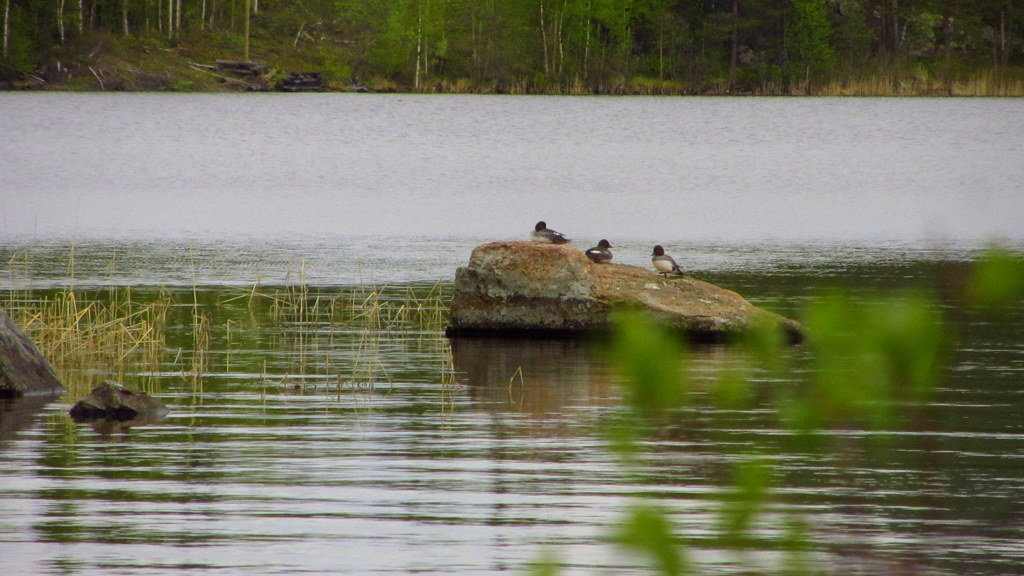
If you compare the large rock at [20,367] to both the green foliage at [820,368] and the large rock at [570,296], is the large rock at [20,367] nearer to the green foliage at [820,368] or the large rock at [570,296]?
the large rock at [570,296]

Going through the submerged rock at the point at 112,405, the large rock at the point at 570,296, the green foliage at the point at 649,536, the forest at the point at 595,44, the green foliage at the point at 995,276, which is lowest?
the submerged rock at the point at 112,405

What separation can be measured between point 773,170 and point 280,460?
131 ft

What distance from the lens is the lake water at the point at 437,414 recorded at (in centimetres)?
662

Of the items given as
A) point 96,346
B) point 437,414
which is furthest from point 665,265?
point 96,346

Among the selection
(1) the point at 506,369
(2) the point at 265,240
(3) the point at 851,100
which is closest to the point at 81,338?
(1) the point at 506,369

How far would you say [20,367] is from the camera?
1084 centimetres

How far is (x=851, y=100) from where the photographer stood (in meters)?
87.6

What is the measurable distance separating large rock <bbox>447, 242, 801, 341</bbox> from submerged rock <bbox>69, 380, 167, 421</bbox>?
15.8 ft

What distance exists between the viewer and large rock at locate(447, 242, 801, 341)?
13.9 meters

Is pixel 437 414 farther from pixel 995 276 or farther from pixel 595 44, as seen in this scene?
pixel 595 44

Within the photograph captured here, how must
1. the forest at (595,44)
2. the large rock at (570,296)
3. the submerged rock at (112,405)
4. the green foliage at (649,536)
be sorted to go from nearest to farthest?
the green foliage at (649,536) < the submerged rock at (112,405) < the large rock at (570,296) < the forest at (595,44)

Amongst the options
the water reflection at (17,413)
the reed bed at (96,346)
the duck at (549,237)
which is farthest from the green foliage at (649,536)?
the duck at (549,237)

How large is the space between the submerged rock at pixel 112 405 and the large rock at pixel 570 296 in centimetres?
481

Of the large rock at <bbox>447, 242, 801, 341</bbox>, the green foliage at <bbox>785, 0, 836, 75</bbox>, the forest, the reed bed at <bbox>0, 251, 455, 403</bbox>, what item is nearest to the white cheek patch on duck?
the large rock at <bbox>447, 242, 801, 341</bbox>
